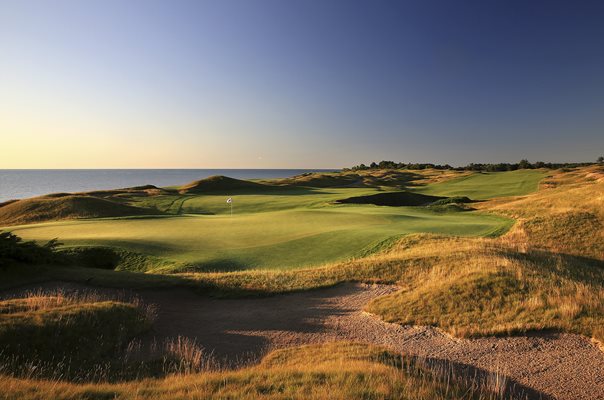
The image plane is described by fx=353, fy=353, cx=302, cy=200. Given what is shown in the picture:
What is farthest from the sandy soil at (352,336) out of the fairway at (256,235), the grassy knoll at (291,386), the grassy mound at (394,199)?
the grassy mound at (394,199)

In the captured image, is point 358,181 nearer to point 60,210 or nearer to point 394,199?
point 394,199

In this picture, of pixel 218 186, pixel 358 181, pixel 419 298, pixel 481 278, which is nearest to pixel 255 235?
pixel 419 298

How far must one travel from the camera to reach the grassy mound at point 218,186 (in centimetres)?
6473

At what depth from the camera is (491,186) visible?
60.4 meters

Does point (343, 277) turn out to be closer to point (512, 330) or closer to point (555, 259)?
point (512, 330)

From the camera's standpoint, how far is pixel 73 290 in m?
13.0

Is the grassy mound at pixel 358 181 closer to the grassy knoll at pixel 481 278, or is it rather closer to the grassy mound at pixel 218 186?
the grassy mound at pixel 218 186

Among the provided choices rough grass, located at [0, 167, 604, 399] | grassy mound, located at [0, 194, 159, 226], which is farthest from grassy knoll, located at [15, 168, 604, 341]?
grassy mound, located at [0, 194, 159, 226]

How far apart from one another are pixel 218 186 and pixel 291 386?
64145 mm

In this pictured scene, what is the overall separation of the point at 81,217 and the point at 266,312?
31059mm

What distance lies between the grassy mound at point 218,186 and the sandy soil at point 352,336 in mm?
53085

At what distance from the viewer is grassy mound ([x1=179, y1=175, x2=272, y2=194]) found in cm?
6473

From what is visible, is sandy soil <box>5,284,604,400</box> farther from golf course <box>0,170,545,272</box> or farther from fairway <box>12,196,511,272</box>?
fairway <box>12,196,511,272</box>

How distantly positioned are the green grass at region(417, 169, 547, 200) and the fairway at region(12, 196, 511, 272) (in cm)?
2710
